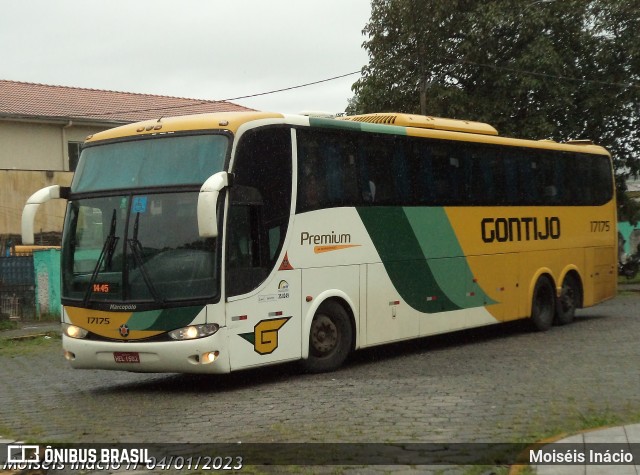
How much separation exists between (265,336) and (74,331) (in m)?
2.33

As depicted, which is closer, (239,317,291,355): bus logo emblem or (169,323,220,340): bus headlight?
(169,323,220,340): bus headlight

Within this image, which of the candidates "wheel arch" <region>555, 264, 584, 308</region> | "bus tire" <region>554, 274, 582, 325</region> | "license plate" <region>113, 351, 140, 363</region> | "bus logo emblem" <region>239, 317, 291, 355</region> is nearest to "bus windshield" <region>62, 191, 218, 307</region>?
"license plate" <region>113, 351, 140, 363</region>

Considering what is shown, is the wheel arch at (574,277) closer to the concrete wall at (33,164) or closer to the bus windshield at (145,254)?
the bus windshield at (145,254)

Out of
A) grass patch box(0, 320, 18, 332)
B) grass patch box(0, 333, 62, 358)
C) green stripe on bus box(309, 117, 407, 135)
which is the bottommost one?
grass patch box(0, 333, 62, 358)

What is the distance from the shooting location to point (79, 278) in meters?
12.4

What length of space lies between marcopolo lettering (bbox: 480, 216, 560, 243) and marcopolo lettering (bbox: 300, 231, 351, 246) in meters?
3.94

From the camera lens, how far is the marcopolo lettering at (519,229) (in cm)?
1728

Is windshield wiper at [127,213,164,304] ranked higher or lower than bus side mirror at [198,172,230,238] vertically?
lower

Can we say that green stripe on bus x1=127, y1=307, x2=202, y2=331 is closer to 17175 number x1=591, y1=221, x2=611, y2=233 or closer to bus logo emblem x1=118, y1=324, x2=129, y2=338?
bus logo emblem x1=118, y1=324, x2=129, y2=338

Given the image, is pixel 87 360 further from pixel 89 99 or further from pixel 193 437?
pixel 89 99

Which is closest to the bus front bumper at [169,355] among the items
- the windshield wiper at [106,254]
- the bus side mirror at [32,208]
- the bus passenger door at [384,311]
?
the windshield wiper at [106,254]

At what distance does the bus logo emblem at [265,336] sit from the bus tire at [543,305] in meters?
7.62

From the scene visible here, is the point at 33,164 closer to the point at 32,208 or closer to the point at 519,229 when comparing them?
the point at 519,229

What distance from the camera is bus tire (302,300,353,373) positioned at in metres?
13.3
